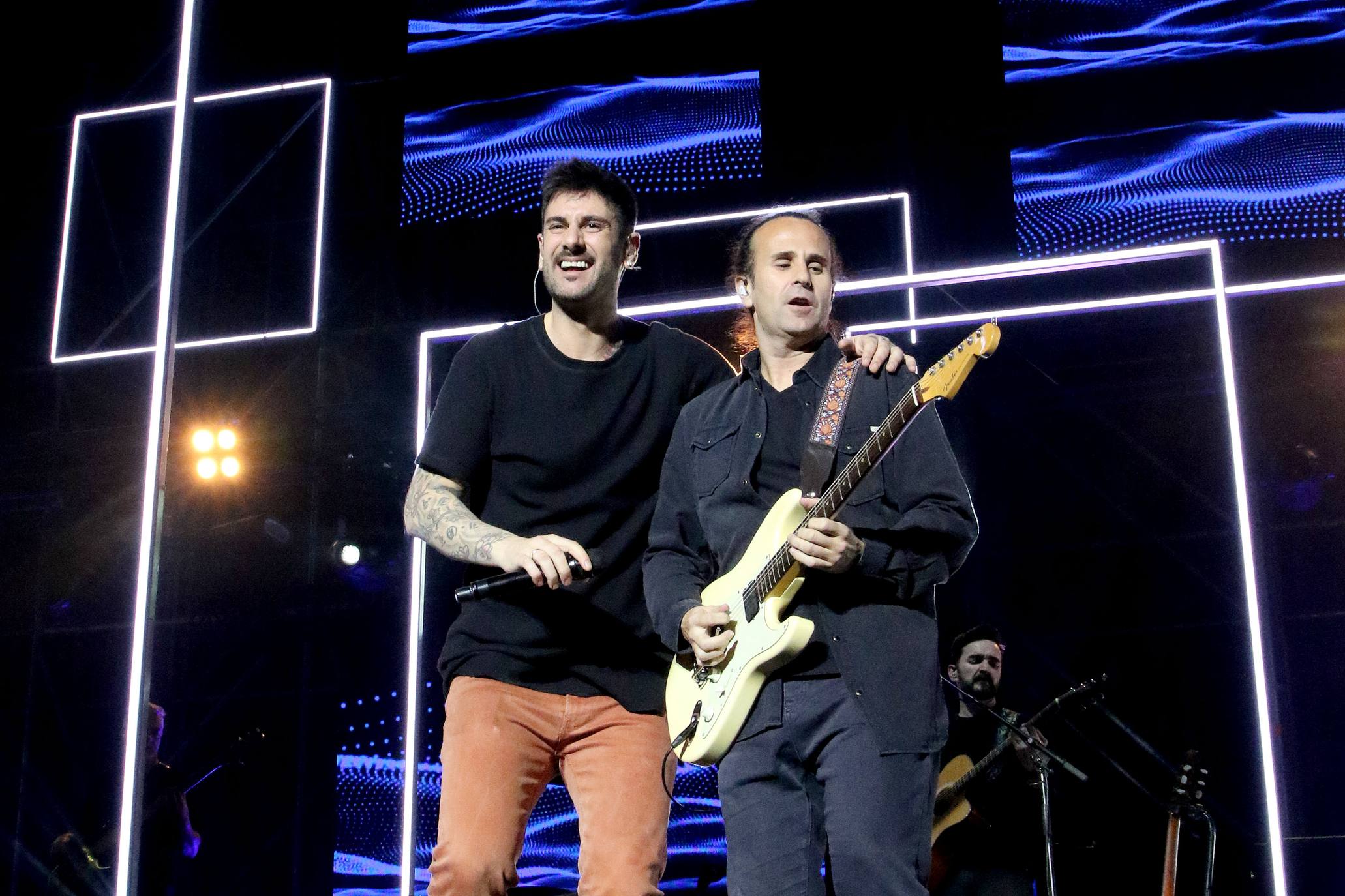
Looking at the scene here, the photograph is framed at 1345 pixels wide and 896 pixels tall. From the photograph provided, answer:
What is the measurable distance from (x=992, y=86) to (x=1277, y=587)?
299cm

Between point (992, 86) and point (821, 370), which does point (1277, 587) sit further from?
point (821, 370)

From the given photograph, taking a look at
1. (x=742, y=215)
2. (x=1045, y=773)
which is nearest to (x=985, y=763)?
(x=1045, y=773)

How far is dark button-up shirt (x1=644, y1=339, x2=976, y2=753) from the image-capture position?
207 centimetres

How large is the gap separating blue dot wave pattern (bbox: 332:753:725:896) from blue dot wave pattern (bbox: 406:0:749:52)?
4096 millimetres

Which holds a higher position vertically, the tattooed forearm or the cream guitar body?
the tattooed forearm

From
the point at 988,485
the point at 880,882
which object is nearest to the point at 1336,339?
the point at 988,485

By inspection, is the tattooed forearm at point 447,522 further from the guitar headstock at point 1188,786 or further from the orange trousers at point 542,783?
the guitar headstock at point 1188,786

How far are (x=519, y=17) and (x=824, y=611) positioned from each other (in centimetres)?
566

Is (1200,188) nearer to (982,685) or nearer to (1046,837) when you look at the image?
(982,685)

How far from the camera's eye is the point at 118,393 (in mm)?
8859

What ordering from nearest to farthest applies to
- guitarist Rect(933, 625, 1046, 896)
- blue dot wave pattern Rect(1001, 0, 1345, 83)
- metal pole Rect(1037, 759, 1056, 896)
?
1. metal pole Rect(1037, 759, 1056, 896)
2. guitarist Rect(933, 625, 1046, 896)
3. blue dot wave pattern Rect(1001, 0, 1345, 83)

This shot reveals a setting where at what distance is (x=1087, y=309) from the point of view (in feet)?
16.3

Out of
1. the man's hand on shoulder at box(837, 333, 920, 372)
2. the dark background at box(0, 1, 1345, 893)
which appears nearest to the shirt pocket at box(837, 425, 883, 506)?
the man's hand on shoulder at box(837, 333, 920, 372)

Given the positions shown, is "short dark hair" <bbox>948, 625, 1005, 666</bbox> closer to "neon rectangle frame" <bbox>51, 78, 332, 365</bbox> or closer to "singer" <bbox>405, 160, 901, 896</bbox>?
"singer" <bbox>405, 160, 901, 896</bbox>
